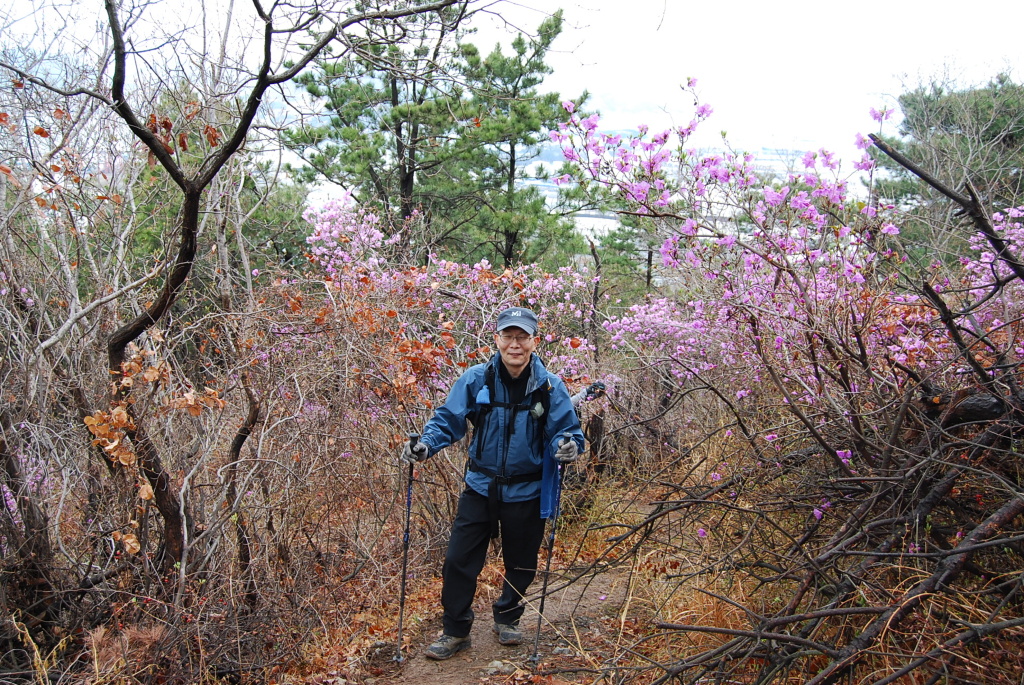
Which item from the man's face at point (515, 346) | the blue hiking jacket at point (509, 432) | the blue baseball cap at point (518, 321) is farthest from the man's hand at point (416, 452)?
the blue baseball cap at point (518, 321)

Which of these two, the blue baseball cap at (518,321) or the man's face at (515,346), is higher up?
the blue baseball cap at (518,321)

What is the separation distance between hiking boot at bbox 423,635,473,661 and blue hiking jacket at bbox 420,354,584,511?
861 mm

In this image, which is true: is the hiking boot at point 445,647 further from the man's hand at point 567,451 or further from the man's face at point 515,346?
the man's face at point 515,346

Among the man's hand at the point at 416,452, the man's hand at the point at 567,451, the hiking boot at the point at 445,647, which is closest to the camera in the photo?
the man's hand at the point at 567,451

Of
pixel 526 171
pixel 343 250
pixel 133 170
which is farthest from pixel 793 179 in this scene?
pixel 526 171

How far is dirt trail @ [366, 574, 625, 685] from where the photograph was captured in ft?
13.6

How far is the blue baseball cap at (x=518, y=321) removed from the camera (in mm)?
4215

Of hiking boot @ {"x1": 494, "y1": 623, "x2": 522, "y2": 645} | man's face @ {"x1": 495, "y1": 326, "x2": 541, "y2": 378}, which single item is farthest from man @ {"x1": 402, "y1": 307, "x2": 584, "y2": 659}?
hiking boot @ {"x1": 494, "y1": 623, "x2": 522, "y2": 645}

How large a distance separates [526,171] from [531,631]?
37.4ft

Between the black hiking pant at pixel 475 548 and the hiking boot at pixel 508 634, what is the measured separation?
0.69ft

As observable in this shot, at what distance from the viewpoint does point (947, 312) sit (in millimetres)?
3254

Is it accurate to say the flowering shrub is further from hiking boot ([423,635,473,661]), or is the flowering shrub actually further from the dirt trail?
hiking boot ([423,635,473,661])

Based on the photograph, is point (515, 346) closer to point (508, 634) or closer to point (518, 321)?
point (518, 321)

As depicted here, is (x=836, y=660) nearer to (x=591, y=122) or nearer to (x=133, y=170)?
(x=591, y=122)
